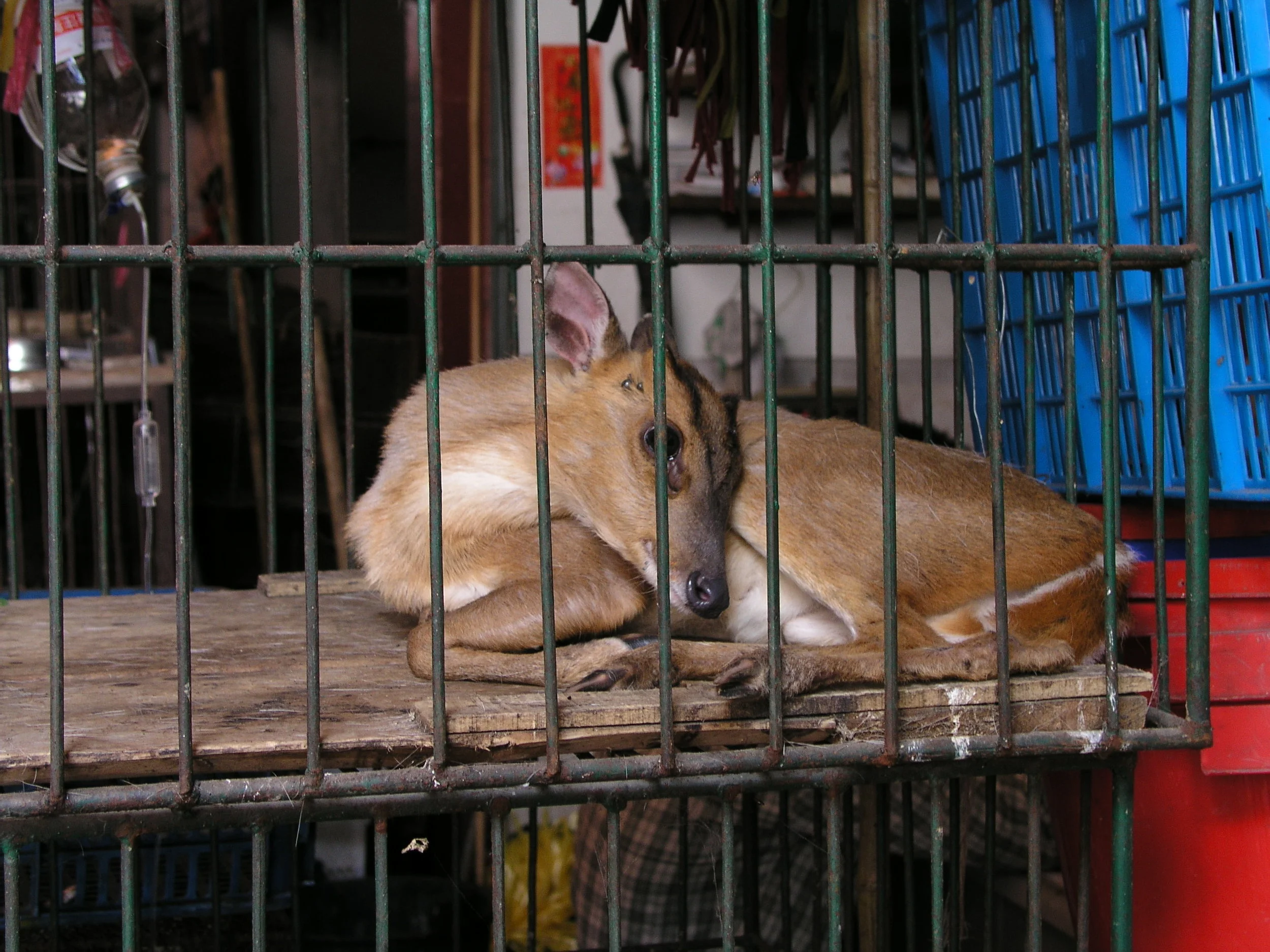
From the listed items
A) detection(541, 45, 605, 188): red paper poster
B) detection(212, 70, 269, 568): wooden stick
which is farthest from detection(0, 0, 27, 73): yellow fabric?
detection(541, 45, 605, 188): red paper poster

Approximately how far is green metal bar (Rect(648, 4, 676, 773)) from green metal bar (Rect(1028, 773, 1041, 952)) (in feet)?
2.34

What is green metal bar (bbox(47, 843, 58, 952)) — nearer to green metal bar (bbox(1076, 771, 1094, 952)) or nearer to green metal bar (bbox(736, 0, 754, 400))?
green metal bar (bbox(736, 0, 754, 400))

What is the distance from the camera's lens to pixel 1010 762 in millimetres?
2184

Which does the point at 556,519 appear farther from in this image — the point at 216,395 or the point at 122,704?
the point at 216,395

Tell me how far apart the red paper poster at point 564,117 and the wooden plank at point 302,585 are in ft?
6.88

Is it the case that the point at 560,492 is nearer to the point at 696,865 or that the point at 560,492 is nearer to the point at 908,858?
the point at 908,858

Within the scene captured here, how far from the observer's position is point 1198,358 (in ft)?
6.96

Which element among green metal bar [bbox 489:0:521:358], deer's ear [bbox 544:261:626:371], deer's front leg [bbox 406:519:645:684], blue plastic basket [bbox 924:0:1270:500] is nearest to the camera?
blue plastic basket [bbox 924:0:1270:500]

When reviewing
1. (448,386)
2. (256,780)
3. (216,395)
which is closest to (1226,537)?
(448,386)

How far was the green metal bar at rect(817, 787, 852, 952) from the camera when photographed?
204 centimetres

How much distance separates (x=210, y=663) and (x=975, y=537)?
5.74 ft

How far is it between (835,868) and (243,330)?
12.8ft

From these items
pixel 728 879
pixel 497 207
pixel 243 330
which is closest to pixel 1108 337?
pixel 728 879

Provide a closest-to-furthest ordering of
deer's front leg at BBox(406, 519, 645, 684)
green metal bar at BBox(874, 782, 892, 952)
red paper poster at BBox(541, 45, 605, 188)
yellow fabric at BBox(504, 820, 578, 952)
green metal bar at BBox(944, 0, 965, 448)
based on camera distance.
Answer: deer's front leg at BBox(406, 519, 645, 684), green metal bar at BBox(874, 782, 892, 952), green metal bar at BBox(944, 0, 965, 448), yellow fabric at BBox(504, 820, 578, 952), red paper poster at BBox(541, 45, 605, 188)
